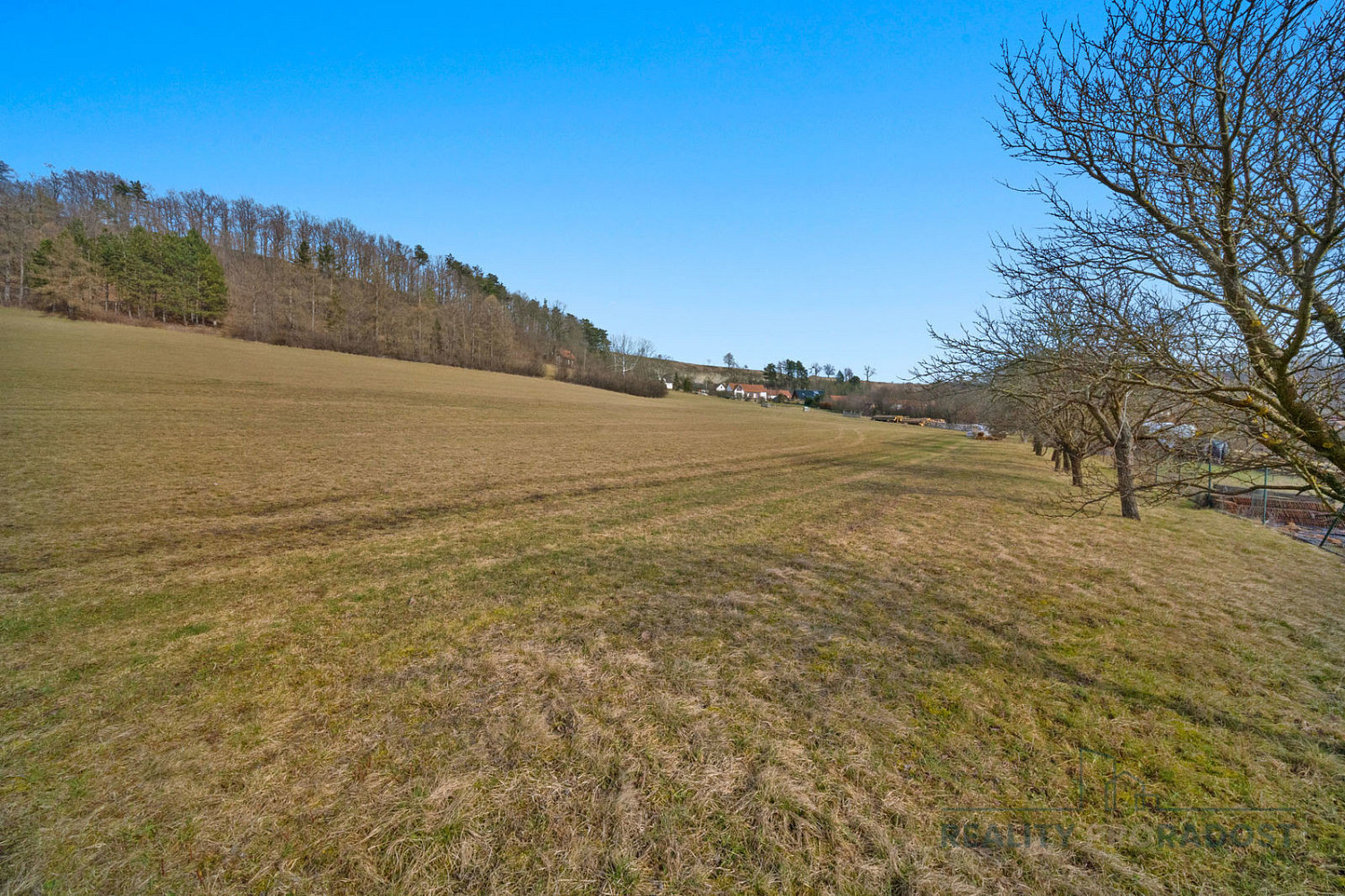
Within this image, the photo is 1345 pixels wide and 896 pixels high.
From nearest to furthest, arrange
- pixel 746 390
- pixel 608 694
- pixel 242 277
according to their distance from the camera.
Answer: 1. pixel 608 694
2. pixel 242 277
3. pixel 746 390

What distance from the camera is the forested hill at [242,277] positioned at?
162ft

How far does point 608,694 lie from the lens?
4.02m

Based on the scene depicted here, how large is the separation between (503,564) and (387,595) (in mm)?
1566

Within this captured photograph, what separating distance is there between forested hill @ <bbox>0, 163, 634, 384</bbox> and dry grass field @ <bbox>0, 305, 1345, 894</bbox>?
56946mm

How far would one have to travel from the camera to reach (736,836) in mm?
2750

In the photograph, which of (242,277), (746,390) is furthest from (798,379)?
(242,277)

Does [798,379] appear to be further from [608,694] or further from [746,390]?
[608,694]

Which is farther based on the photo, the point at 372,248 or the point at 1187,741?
the point at 372,248

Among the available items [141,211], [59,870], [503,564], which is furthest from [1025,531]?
[141,211]

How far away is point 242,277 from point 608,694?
78.1 metres

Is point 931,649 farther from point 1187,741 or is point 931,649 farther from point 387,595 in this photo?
point 387,595

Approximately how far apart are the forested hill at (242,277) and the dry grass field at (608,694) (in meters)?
56.9

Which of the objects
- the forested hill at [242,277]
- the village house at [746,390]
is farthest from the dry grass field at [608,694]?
the village house at [746,390]

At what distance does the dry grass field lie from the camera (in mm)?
2590
